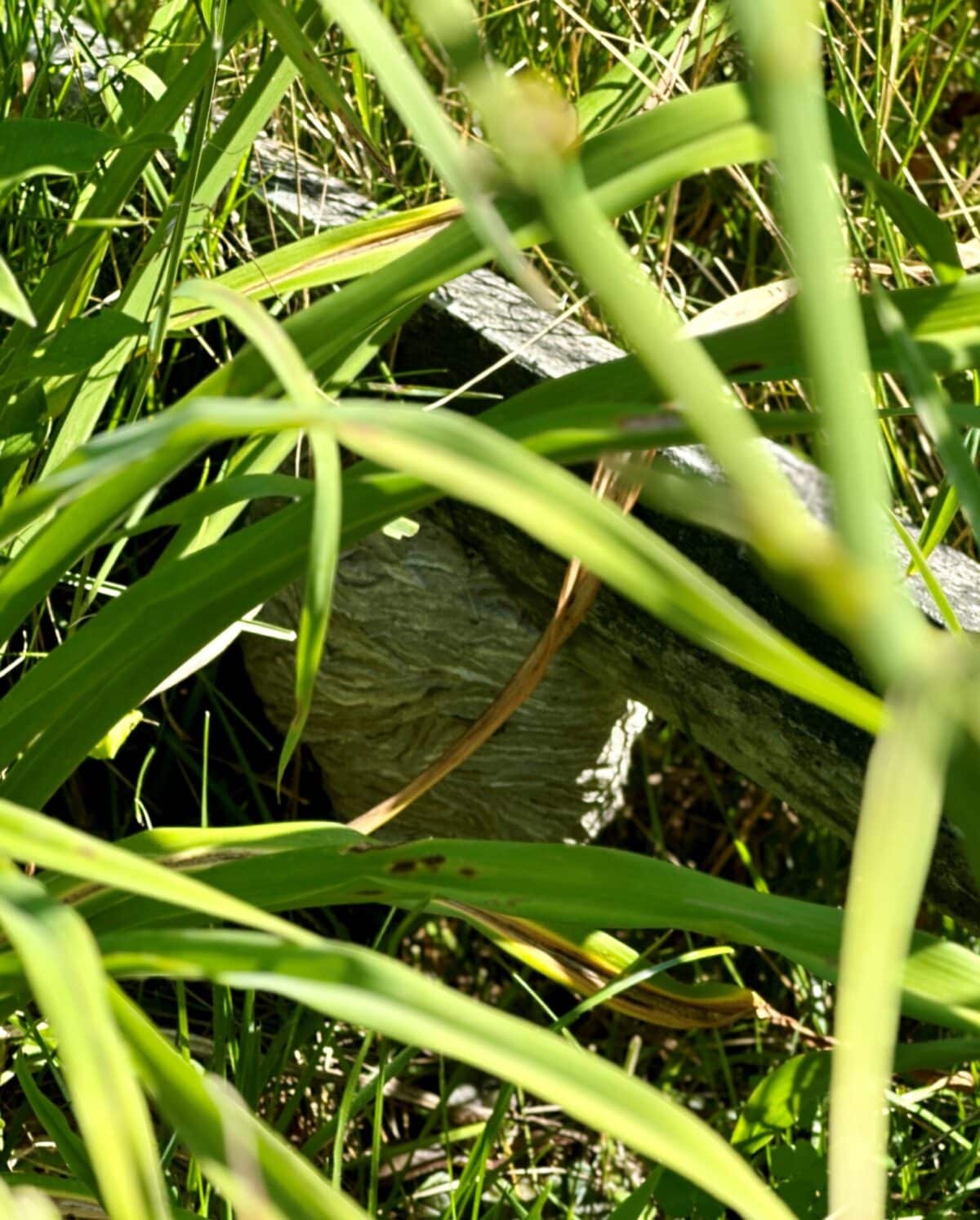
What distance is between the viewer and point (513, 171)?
1.41ft

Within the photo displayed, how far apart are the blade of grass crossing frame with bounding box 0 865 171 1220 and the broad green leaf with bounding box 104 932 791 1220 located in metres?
0.05

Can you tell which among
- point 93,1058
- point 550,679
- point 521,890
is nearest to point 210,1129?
point 93,1058

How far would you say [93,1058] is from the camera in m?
0.46

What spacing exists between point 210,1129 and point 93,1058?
88 mm

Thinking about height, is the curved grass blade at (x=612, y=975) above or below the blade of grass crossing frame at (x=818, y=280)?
below

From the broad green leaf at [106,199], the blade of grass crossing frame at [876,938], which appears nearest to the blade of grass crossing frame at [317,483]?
the blade of grass crossing frame at [876,938]

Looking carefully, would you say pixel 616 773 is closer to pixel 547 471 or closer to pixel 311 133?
pixel 311 133

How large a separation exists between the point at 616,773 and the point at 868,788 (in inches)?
45.9

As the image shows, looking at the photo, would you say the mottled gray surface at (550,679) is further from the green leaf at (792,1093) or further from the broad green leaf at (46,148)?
the broad green leaf at (46,148)

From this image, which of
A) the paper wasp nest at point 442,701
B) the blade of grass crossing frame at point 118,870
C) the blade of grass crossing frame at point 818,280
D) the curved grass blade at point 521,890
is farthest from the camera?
the paper wasp nest at point 442,701

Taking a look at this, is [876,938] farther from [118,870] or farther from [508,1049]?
[118,870]

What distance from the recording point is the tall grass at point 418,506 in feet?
1.32

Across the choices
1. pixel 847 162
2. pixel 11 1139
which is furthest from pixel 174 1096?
pixel 11 1139

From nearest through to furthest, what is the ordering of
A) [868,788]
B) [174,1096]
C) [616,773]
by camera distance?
[868,788], [174,1096], [616,773]
